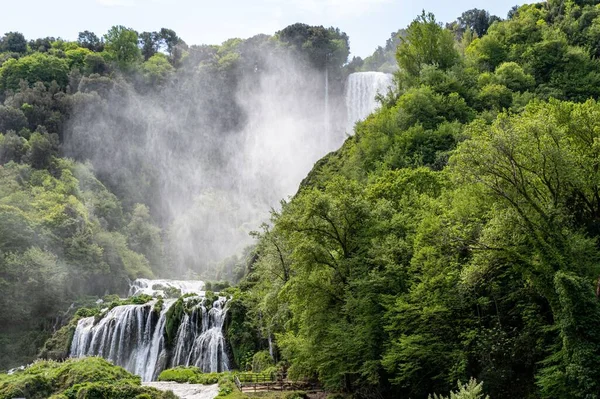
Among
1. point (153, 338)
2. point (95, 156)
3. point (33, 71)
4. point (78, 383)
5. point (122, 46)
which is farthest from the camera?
point (122, 46)

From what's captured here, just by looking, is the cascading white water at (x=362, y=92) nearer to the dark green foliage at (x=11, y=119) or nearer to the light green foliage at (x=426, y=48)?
the light green foliage at (x=426, y=48)

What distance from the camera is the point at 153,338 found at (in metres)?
55.6

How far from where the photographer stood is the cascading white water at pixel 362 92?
335ft

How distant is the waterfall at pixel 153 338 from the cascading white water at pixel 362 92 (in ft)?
184

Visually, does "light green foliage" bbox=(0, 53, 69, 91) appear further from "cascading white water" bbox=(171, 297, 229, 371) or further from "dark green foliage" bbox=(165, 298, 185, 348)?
"cascading white water" bbox=(171, 297, 229, 371)

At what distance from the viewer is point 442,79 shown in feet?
227

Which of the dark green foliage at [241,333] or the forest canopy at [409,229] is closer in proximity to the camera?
the forest canopy at [409,229]

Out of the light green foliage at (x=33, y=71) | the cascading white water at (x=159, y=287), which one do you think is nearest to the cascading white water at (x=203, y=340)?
the cascading white water at (x=159, y=287)

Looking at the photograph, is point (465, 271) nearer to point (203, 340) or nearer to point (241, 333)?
point (241, 333)

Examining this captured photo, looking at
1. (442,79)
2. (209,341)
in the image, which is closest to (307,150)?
(442,79)

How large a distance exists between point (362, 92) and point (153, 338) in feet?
223

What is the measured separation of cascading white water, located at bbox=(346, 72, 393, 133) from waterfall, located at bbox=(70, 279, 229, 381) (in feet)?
184

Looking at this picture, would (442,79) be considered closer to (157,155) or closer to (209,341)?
(209,341)

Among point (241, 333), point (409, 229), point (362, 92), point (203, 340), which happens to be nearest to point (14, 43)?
point (362, 92)
